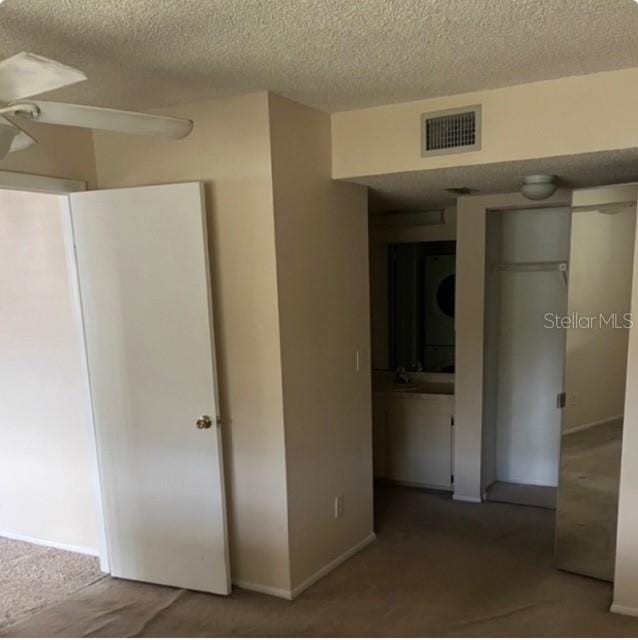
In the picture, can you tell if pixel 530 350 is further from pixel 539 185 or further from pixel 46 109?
pixel 46 109

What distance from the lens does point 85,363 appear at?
3.00 metres

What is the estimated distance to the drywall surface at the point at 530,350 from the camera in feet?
13.4

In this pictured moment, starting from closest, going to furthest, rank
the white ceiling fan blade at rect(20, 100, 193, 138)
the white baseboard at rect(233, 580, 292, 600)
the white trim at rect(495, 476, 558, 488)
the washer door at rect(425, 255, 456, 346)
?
→ the white ceiling fan blade at rect(20, 100, 193, 138) < the white baseboard at rect(233, 580, 292, 600) < the white trim at rect(495, 476, 558, 488) < the washer door at rect(425, 255, 456, 346)

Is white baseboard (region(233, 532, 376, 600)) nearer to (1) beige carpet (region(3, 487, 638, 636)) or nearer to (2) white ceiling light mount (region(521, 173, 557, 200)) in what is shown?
(1) beige carpet (region(3, 487, 638, 636))

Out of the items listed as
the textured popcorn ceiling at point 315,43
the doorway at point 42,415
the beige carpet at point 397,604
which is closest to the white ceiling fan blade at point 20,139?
the textured popcorn ceiling at point 315,43

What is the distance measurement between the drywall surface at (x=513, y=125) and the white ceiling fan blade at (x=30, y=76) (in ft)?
5.52

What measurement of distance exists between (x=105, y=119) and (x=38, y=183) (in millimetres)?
1253

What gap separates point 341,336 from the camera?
10.3 feet

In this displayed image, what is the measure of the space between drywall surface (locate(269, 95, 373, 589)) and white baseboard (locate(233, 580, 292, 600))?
55mm

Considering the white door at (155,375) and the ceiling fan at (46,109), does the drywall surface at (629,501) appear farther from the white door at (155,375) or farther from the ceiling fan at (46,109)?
the ceiling fan at (46,109)

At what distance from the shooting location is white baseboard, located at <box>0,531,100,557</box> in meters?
3.32

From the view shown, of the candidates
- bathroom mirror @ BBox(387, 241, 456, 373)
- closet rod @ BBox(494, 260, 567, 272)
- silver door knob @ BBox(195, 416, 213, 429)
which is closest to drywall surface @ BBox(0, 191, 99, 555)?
silver door knob @ BBox(195, 416, 213, 429)

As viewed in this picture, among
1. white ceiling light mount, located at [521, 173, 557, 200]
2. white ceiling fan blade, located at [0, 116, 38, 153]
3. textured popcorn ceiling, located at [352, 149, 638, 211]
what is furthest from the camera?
white ceiling light mount, located at [521, 173, 557, 200]

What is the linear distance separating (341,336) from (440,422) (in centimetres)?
142
